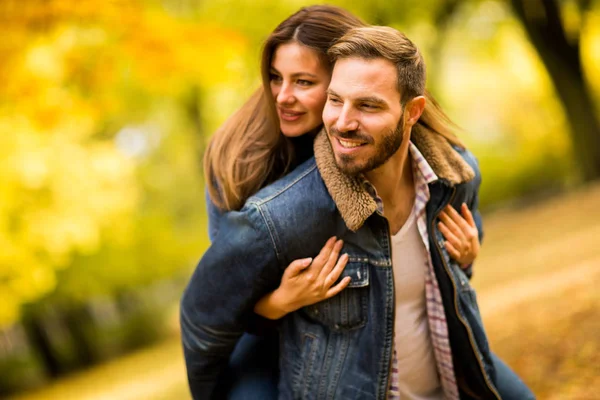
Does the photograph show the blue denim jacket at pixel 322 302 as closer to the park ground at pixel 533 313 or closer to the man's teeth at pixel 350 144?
the man's teeth at pixel 350 144

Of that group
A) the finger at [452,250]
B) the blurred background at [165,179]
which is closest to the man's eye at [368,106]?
the finger at [452,250]

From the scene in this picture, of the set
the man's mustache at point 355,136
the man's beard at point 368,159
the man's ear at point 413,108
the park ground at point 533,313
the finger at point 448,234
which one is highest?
the man's ear at point 413,108

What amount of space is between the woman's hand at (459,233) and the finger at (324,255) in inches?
17.6

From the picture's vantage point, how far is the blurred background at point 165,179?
6.38 metres

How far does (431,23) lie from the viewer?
12.8 m

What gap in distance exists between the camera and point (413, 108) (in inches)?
87.8

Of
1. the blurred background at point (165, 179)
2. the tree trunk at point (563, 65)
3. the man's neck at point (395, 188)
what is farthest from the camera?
the tree trunk at point (563, 65)

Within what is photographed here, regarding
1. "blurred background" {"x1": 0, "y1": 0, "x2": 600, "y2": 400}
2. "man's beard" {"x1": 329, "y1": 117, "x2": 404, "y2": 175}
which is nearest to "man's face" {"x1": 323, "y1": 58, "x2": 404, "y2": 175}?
"man's beard" {"x1": 329, "y1": 117, "x2": 404, "y2": 175}

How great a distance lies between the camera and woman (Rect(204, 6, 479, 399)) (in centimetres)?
246

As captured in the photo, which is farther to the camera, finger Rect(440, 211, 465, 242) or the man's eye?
A: finger Rect(440, 211, 465, 242)

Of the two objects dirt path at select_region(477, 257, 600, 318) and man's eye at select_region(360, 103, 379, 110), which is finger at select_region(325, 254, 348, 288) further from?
dirt path at select_region(477, 257, 600, 318)

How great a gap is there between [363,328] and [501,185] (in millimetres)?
12291

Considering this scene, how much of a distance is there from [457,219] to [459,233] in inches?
2.3

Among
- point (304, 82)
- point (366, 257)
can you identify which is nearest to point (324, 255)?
point (366, 257)
